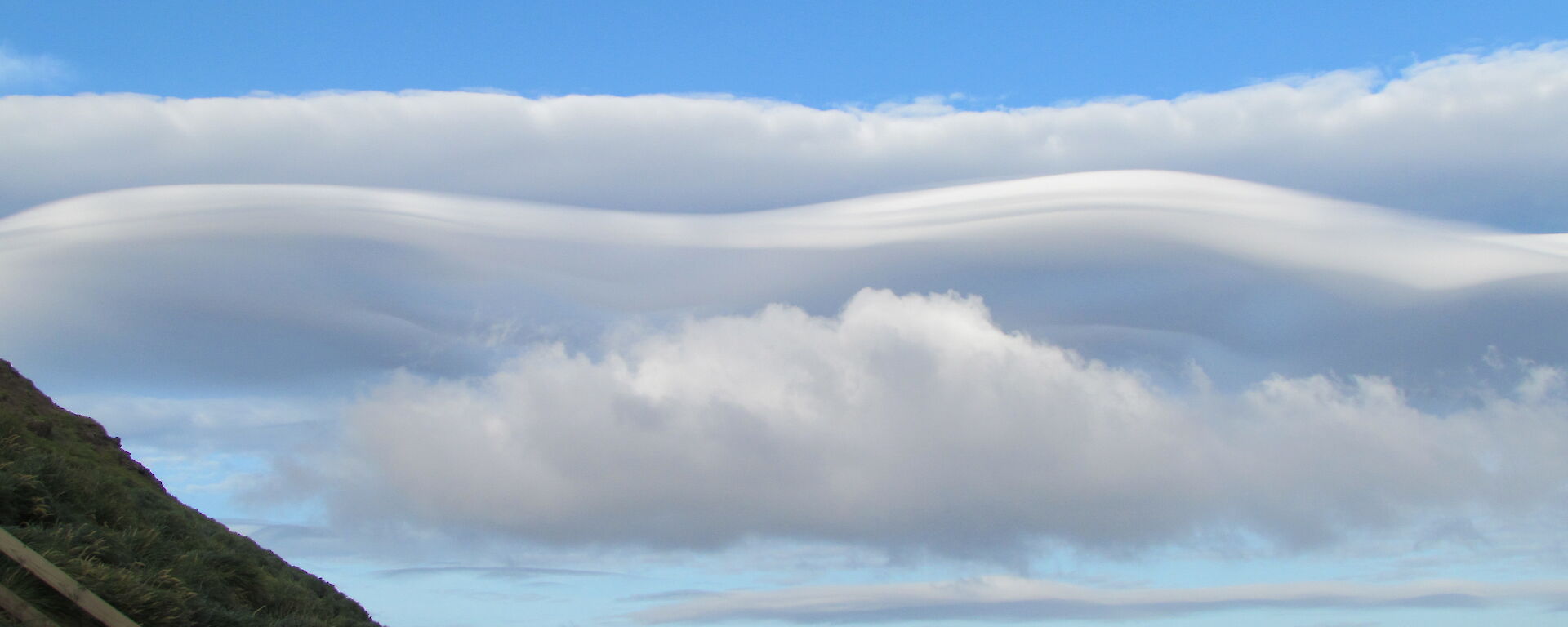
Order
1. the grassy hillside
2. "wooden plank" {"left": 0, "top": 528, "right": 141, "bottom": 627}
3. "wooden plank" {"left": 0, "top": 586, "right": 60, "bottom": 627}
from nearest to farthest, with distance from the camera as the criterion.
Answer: "wooden plank" {"left": 0, "top": 586, "right": 60, "bottom": 627} → "wooden plank" {"left": 0, "top": 528, "right": 141, "bottom": 627} → the grassy hillside

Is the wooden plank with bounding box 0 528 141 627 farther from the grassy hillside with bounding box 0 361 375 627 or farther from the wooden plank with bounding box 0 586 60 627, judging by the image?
the wooden plank with bounding box 0 586 60 627

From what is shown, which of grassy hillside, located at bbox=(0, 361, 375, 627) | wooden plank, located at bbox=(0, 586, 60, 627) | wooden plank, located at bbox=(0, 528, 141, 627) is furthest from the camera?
grassy hillside, located at bbox=(0, 361, 375, 627)

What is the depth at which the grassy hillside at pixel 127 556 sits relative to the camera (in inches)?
505

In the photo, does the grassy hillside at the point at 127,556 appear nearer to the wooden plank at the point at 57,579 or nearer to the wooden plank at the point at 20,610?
the wooden plank at the point at 20,610

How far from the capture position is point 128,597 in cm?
1284

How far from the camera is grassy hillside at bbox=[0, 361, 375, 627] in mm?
12836

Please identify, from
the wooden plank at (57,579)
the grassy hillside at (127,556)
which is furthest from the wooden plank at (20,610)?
the wooden plank at (57,579)

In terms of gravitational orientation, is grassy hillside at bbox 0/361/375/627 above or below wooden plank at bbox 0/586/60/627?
above

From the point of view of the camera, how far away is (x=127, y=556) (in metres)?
14.9

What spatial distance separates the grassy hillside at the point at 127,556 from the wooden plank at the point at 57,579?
223mm

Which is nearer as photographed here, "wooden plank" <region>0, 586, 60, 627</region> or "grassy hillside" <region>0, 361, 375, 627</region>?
"wooden plank" <region>0, 586, 60, 627</region>

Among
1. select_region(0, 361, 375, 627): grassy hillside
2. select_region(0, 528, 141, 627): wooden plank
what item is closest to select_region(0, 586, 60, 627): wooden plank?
select_region(0, 361, 375, 627): grassy hillside

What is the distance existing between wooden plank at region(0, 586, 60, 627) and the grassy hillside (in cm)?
11

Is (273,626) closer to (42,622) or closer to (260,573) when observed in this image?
(260,573)
